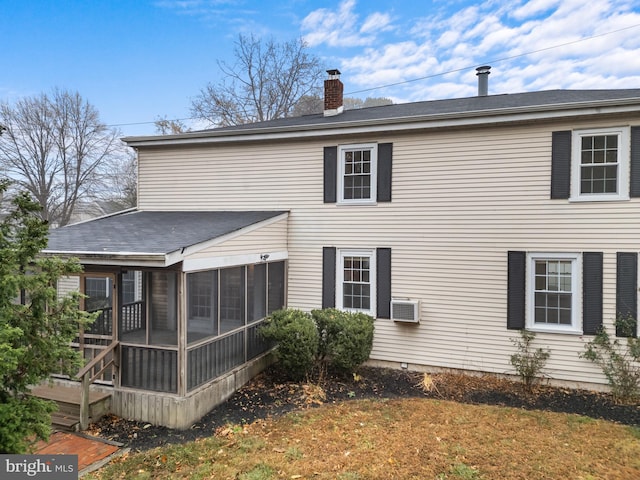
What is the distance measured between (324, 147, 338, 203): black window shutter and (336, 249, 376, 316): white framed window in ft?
4.49

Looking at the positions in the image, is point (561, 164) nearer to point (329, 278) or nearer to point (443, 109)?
point (443, 109)

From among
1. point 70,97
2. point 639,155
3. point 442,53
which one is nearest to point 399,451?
point 639,155

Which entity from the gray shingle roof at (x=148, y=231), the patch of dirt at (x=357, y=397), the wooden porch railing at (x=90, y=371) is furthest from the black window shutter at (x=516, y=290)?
the wooden porch railing at (x=90, y=371)

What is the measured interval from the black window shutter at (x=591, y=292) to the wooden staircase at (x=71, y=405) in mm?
8776

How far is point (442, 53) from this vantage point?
728 inches

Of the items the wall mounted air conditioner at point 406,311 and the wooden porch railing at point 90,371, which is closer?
the wooden porch railing at point 90,371

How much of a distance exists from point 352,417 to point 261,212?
5.32 metres

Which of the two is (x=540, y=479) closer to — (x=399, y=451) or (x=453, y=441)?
(x=453, y=441)

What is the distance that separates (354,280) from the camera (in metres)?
9.27

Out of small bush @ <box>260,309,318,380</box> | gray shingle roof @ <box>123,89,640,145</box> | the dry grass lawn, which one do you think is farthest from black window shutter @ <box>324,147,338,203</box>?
the dry grass lawn

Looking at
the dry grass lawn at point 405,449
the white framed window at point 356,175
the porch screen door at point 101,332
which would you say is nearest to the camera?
the dry grass lawn at point 405,449

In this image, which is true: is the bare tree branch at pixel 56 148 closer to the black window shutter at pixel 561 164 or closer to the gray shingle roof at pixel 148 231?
the gray shingle roof at pixel 148 231

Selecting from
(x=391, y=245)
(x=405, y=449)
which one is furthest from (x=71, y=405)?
(x=391, y=245)

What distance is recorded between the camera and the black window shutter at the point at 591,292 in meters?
7.35
